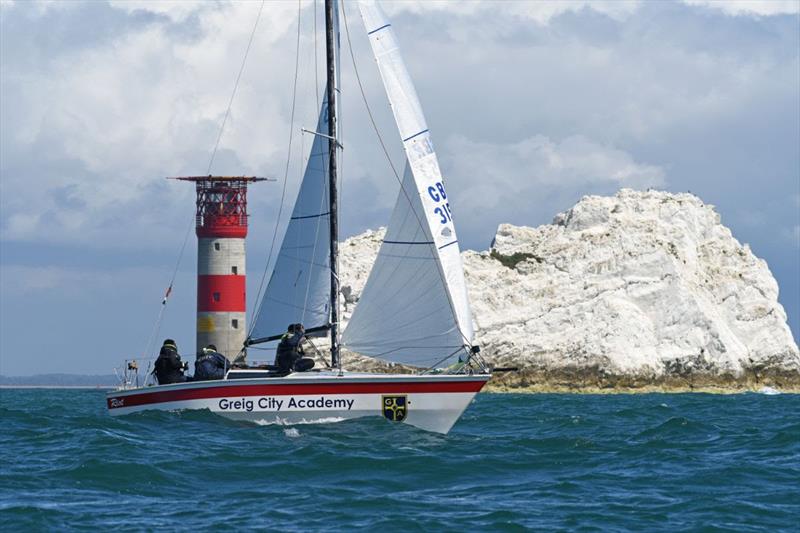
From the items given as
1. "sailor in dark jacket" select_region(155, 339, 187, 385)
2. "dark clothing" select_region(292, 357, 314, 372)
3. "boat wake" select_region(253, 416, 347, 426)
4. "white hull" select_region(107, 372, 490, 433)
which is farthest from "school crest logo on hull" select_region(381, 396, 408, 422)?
"sailor in dark jacket" select_region(155, 339, 187, 385)

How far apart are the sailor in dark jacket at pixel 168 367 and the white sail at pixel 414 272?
4027mm

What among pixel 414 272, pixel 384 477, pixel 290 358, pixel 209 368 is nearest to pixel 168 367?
pixel 209 368

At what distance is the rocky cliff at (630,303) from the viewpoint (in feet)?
190

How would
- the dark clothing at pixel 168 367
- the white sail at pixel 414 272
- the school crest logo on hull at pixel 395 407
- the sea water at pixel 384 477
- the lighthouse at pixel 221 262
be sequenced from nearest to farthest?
the sea water at pixel 384 477, the school crest logo on hull at pixel 395 407, the white sail at pixel 414 272, the dark clothing at pixel 168 367, the lighthouse at pixel 221 262

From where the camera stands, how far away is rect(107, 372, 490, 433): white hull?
23250 millimetres

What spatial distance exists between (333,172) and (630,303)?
117 ft

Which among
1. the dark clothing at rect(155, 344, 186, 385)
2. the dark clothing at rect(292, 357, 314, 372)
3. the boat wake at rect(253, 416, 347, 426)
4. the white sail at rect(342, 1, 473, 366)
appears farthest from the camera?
the dark clothing at rect(155, 344, 186, 385)

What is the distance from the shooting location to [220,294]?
57.7 metres

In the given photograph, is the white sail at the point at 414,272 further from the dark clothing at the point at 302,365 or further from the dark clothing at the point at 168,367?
the dark clothing at the point at 168,367

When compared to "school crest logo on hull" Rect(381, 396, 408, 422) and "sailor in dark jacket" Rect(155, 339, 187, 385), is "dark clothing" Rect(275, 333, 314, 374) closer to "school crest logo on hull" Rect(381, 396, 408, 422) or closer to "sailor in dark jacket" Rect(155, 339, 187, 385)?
"school crest logo on hull" Rect(381, 396, 408, 422)

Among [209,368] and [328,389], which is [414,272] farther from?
[209,368]

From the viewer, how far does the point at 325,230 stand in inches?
1032

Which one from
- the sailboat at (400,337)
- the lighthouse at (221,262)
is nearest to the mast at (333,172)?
the sailboat at (400,337)

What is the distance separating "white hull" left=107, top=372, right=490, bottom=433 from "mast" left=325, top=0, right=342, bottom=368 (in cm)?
180
